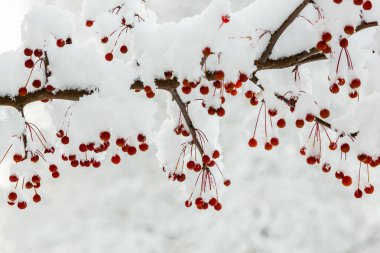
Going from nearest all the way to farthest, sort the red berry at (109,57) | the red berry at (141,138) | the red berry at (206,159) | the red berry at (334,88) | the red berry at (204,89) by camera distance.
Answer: the red berry at (334,88) → the red berry at (204,89) → the red berry at (141,138) → the red berry at (109,57) → the red berry at (206,159)

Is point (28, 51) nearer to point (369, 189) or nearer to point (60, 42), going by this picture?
point (60, 42)

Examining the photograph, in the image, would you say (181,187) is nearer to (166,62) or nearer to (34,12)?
(166,62)

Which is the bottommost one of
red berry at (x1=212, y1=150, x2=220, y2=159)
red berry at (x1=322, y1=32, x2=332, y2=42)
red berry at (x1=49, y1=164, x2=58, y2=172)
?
red berry at (x1=49, y1=164, x2=58, y2=172)

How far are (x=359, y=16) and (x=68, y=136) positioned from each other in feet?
9.92

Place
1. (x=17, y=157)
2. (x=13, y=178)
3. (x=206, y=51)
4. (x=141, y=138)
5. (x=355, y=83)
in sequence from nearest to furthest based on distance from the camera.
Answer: (x=206, y=51)
(x=355, y=83)
(x=141, y=138)
(x=17, y=157)
(x=13, y=178)

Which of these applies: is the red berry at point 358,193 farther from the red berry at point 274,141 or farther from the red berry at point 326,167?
the red berry at point 274,141

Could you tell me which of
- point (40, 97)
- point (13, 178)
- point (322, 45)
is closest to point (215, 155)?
point (322, 45)

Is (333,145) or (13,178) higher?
(333,145)

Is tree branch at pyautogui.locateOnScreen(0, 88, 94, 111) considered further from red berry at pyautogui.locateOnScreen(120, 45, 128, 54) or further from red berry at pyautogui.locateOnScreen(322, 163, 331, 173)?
red berry at pyautogui.locateOnScreen(322, 163, 331, 173)

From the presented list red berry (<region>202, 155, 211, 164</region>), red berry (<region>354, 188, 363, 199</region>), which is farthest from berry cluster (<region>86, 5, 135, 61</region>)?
red berry (<region>354, 188, 363, 199</region>)

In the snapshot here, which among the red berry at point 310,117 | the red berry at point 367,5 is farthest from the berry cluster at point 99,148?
the red berry at point 367,5

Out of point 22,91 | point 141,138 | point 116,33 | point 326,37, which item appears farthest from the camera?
point 116,33

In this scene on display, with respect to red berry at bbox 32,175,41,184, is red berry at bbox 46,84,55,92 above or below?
above

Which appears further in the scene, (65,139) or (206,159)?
(206,159)
